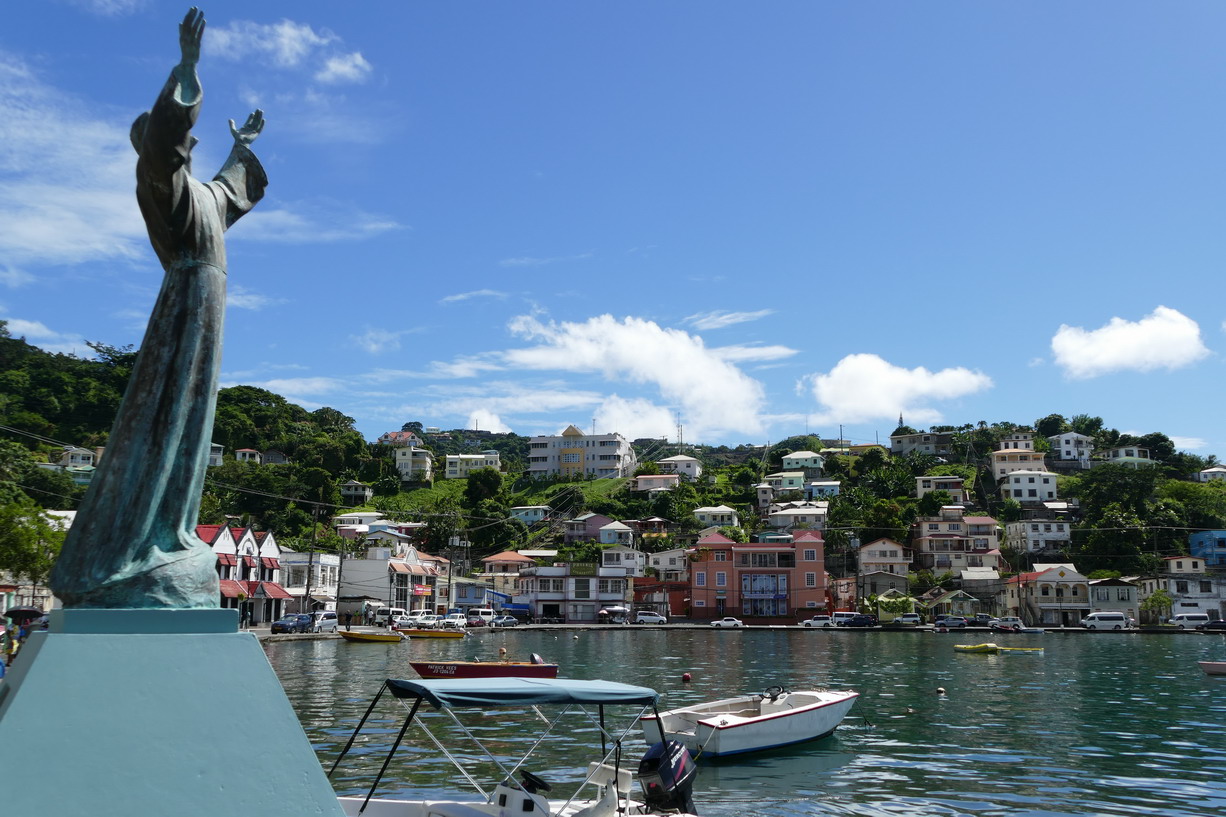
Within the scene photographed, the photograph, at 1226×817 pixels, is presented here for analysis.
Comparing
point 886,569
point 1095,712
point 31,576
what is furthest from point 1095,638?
point 31,576

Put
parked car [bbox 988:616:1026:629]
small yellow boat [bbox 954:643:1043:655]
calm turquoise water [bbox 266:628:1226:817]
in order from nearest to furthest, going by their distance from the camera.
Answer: calm turquoise water [bbox 266:628:1226:817] → small yellow boat [bbox 954:643:1043:655] → parked car [bbox 988:616:1026:629]

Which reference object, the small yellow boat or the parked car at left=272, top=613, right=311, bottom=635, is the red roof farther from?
the small yellow boat

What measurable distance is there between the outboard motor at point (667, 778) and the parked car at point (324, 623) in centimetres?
4938

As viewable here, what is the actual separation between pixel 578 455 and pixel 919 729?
121529 millimetres

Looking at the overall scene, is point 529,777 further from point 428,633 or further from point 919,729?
point 428,633

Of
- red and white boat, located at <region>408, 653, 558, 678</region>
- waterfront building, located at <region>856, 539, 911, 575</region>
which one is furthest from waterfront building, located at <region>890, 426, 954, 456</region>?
red and white boat, located at <region>408, 653, 558, 678</region>

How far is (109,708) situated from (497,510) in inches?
4433

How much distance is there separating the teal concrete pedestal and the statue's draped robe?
0.34m

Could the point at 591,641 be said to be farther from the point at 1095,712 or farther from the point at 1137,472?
the point at 1137,472

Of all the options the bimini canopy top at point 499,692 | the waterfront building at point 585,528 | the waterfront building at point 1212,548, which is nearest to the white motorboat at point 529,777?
the bimini canopy top at point 499,692

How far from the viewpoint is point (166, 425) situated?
22.3 ft

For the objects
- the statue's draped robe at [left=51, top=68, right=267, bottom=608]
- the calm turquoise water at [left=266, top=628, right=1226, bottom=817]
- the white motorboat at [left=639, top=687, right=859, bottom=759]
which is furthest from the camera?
the white motorboat at [left=639, top=687, right=859, bottom=759]

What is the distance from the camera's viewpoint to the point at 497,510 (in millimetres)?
117312

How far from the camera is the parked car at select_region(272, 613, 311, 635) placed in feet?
187
